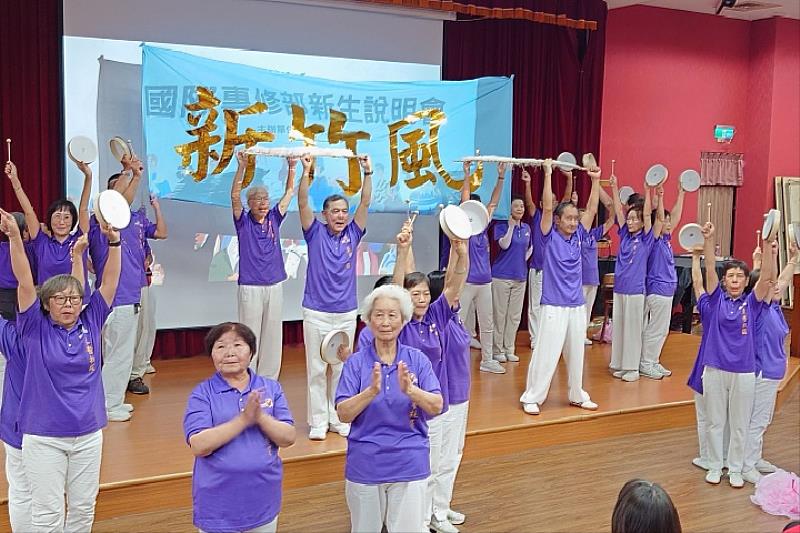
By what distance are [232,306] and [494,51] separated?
3485 millimetres

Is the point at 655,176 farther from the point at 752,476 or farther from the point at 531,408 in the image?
the point at 752,476

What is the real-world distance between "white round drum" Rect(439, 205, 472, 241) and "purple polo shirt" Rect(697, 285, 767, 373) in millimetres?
1842

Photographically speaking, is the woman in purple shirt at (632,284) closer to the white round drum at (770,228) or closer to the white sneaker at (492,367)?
the white sneaker at (492,367)

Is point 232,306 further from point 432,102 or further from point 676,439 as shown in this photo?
point 676,439

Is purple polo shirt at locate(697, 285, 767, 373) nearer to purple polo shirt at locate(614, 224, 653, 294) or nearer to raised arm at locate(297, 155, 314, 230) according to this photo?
purple polo shirt at locate(614, 224, 653, 294)

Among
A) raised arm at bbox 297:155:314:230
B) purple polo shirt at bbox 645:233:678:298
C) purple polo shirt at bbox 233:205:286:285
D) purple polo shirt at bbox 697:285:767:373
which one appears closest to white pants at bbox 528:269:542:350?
purple polo shirt at bbox 645:233:678:298

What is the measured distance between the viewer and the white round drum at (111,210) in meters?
3.65

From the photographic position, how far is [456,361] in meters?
4.18

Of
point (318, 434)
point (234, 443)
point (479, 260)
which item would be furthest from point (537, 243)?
point (234, 443)

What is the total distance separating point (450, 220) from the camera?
4055mm

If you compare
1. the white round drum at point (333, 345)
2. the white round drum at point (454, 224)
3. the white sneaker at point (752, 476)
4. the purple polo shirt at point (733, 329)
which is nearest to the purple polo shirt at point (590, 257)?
the purple polo shirt at point (733, 329)

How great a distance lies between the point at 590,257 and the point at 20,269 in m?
4.90

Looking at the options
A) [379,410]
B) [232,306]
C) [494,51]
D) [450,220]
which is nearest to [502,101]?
[494,51]

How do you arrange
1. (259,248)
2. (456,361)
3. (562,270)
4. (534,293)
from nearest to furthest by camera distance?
(456,361)
(259,248)
(562,270)
(534,293)
